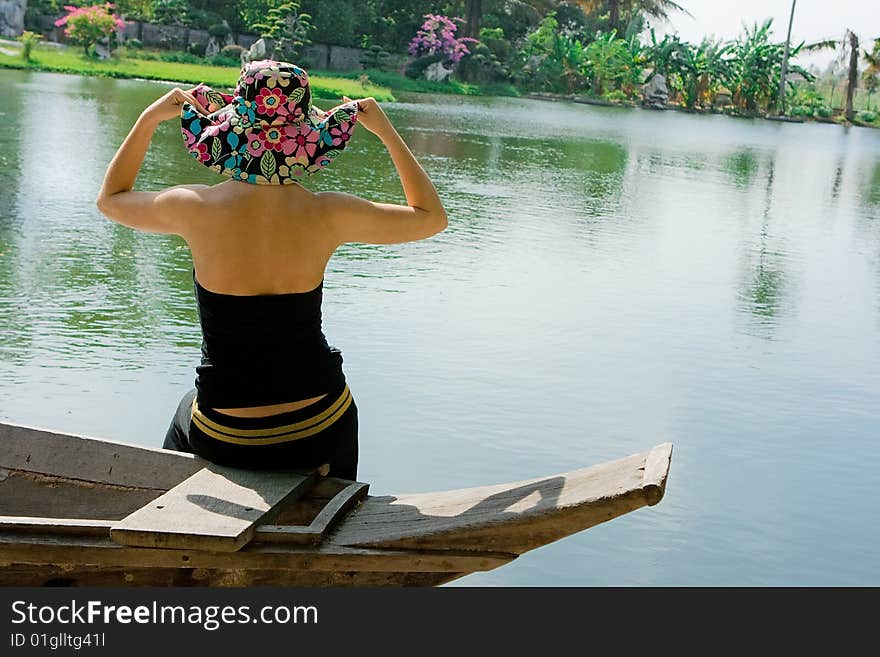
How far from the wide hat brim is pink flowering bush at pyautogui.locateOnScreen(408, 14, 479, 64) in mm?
30225

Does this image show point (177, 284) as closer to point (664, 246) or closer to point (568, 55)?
point (664, 246)

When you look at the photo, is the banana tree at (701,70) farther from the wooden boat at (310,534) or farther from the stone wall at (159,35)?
the wooden boat at (310,534)

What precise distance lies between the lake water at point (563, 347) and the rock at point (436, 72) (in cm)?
2053

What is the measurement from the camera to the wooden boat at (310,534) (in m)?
1.98

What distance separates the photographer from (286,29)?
29562 millimetres

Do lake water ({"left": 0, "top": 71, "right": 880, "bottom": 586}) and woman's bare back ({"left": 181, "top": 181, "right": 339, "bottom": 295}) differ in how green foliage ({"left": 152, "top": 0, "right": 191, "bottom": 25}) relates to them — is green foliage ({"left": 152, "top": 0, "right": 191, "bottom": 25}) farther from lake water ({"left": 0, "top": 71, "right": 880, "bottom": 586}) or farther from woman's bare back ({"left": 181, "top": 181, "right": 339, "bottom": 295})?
woman's bare back ({"left": 181, "top": 181, "right": 339, "bottom": 295})

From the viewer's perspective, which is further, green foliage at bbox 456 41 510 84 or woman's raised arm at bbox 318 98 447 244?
green foliage at bbox 456 41 510 84

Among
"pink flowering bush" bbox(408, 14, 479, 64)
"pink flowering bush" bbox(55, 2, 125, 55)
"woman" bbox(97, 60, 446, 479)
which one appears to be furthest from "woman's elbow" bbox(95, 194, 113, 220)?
"pink flowering bush" bbox(408, 14, 479, 64)

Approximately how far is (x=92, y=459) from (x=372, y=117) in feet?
2.77

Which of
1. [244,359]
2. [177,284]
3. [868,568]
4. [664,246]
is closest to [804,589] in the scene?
[868,568]

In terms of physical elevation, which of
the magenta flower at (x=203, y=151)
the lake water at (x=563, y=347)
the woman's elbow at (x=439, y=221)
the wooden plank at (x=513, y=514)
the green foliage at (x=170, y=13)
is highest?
the green foliage at (x=170, y=13)

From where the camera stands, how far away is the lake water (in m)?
3.64

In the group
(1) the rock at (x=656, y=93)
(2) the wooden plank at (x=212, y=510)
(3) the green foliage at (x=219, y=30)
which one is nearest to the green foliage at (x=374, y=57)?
(3) the green foliage at (x=219, y=30)

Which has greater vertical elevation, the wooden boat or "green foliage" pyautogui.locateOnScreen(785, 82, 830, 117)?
"green foliage" pyautogui.locateOnScreen(785, 82, 830, 117)
